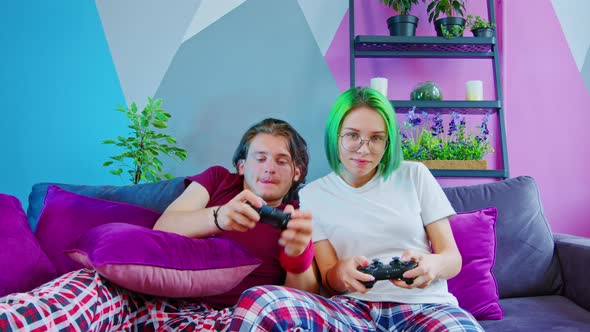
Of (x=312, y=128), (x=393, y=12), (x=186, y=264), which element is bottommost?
(x=186, y=264)

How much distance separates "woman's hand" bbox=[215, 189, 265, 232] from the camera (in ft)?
3.78

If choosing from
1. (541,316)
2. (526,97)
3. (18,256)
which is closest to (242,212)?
(18,256)

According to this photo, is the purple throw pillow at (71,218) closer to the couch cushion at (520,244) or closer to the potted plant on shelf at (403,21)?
the couch cushion at (520,244)

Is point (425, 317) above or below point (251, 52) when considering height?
below

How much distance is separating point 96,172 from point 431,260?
1.72 metres

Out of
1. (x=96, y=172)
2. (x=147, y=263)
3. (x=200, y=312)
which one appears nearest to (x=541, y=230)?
(x=200, y=312)

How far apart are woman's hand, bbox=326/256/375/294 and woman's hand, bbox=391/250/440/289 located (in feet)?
0.24

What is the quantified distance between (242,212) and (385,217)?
397mm

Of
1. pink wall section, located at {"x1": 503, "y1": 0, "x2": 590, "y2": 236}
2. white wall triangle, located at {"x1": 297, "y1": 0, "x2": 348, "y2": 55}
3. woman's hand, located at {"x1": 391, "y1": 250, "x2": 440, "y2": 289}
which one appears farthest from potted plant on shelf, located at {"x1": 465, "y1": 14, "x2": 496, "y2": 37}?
woman's hand, located at {"x1": 391, "y1": 250, "x2": 440, "y2": 289}

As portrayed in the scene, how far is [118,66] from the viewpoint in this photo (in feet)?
8.00

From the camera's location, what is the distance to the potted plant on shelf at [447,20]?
227cm

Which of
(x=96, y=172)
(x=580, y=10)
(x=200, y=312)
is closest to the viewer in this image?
(x=200, y=312)

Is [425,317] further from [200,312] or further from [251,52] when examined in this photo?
[251,52]

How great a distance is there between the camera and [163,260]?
1197mm
